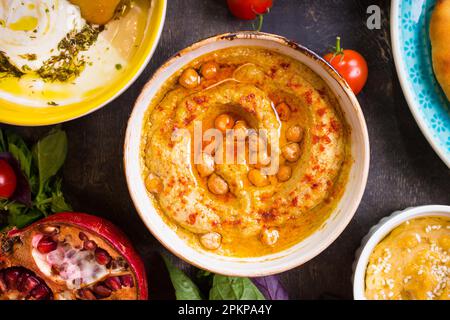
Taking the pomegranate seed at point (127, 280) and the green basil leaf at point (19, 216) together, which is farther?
the green basil leaf at point (19, 216)

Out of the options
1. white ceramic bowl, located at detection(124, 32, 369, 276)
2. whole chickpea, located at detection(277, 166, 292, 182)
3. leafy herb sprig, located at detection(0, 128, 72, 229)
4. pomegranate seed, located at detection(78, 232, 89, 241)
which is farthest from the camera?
leafy herb sprig, located at detection(0, 128, 72, 229)

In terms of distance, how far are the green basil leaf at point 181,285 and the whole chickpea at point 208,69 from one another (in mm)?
790

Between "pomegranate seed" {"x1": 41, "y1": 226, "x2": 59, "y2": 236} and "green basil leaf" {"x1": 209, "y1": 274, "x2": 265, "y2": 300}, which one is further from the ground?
"pomegranate seed" {"x1": 41, "y1": 226, "x2": 59, "y2": 236}

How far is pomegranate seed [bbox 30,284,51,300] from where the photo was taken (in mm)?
2182

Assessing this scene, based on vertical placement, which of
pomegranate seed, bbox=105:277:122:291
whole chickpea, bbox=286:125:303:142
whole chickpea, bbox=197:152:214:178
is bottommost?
pomegranate seed, bbox=105:277:122:291

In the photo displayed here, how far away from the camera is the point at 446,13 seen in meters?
2.23

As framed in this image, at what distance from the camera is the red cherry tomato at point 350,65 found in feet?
7.39

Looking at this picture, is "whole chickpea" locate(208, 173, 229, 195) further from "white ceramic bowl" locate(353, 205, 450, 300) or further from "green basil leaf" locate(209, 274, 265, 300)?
"white ceramic bowl" locate(353, 205, 450, 300)

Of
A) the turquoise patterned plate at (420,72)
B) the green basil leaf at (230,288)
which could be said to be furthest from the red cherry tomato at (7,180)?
the turquoise patterned plate at (420,72)

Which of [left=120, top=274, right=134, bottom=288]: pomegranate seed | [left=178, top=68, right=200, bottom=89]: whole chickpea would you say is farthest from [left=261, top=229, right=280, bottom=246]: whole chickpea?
[left=178, top=68, right=200, bottom=89]: whole chickpea

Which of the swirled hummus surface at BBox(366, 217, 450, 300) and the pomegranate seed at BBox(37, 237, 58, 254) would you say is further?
the swirled hummus surface at BBox(366, 217, 450, 300)

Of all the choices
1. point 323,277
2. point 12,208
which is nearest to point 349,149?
point 323,277

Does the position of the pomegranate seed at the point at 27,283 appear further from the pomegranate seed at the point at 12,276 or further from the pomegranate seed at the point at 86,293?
the pomegranate seed at the point at 86,293

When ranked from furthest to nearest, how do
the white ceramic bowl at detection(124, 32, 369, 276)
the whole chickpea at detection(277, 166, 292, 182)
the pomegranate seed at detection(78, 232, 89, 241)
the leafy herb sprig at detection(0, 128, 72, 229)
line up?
the leafy herb sprig at detection(0, 128, 72, 229) < the whole chickpea at detection(277, 166, 292, 182) < the pomegranate seed at detection(78, 232, 89, 241) < the white ceramic bowl at detection(124, 32, 369, 276)
